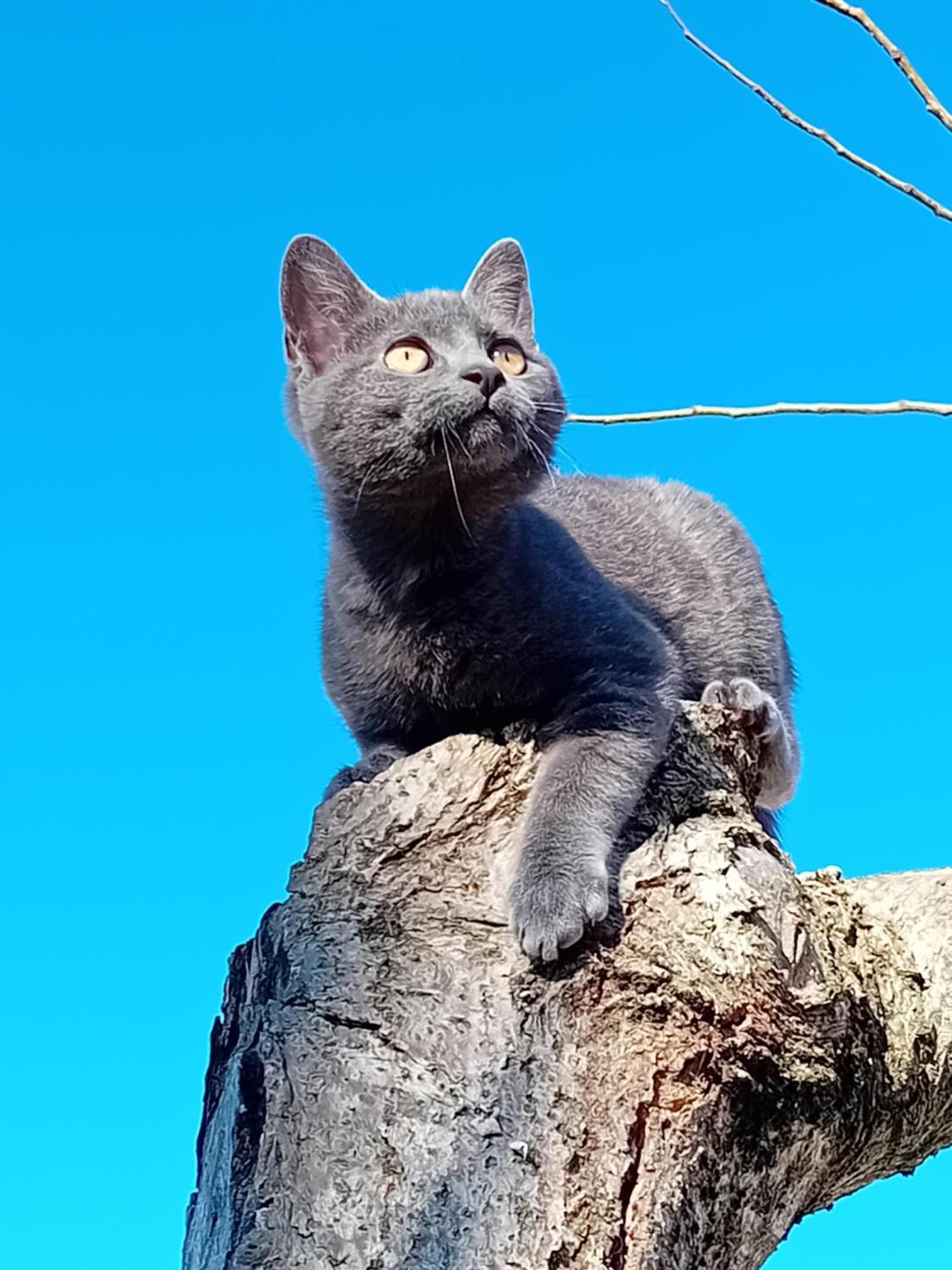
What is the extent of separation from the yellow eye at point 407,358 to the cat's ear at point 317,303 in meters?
0.22

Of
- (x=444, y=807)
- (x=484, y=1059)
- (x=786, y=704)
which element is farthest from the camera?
(x=786, y=704)

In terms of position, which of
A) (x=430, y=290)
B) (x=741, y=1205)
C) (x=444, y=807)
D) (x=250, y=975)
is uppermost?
(x=430, y=290)

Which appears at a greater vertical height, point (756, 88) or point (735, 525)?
point (735, 525)

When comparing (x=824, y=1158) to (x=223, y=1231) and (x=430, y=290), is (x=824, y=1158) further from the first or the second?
(x=430, y=290)

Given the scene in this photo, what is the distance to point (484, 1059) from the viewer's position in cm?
196

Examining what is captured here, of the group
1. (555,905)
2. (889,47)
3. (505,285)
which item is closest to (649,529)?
(505,285)

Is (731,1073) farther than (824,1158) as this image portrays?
No

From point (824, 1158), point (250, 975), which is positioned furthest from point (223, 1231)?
point (824, 1158)

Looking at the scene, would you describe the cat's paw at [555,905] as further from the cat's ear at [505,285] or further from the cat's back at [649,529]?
the cat's ear at [505,285]

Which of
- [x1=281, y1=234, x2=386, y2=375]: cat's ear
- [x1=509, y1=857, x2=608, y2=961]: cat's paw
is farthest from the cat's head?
[x1=509, y1=857, x2=608, y2=961]: cat's paw

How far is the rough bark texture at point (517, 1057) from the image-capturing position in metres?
1.89

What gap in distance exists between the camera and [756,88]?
4.09 feet

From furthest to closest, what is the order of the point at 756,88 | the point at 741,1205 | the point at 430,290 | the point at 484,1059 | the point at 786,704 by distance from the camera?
the point at 786,704 → the point at 430,290 → the point at 741,1205 → the point at 484,1059 → the point at 756,88

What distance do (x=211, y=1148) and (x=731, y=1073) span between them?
868 millimetres
